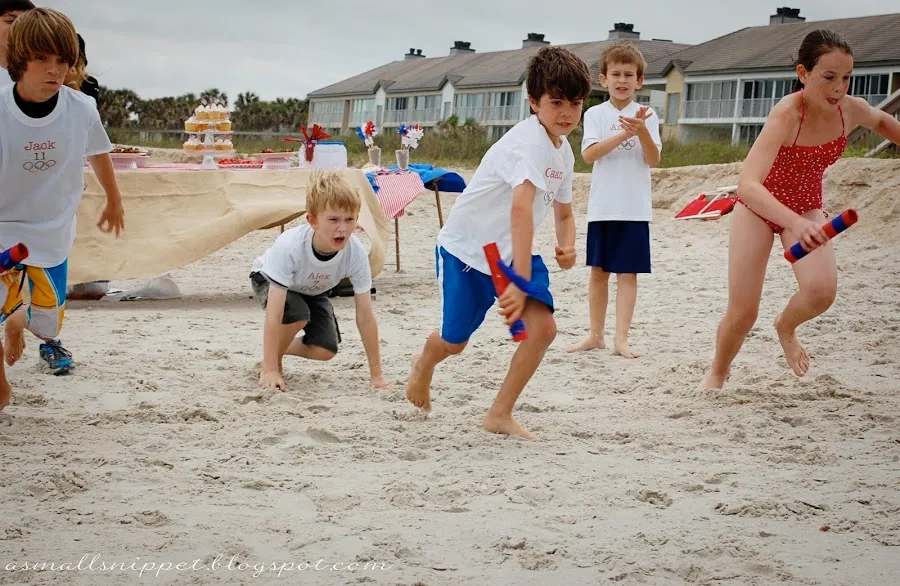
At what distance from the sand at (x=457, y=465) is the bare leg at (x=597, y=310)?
171mm

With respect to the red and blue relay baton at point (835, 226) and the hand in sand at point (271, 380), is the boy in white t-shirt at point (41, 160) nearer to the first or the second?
the hand in sand at point (271, 380)

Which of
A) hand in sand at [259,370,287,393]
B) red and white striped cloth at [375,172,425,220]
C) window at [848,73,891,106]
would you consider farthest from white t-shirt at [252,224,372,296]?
window at [848,73,891,106]

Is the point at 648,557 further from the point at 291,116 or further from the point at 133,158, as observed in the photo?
the point at 291,116

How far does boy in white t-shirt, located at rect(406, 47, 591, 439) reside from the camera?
3.72 meters

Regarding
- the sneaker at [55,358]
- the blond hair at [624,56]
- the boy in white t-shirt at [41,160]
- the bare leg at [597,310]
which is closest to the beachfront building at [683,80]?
the blond hair at [624,56]

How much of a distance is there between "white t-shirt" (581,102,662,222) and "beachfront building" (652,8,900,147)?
1079 inches

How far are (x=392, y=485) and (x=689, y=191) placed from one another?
11368mm

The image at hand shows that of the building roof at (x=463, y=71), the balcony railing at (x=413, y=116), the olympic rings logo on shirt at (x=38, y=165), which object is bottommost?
the olympic rings logo on shirt at (x=38, y=165)

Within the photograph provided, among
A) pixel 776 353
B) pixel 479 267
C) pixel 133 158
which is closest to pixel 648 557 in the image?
pixel 479 267

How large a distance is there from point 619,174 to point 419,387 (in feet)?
7.10

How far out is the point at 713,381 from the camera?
4688 millimetres

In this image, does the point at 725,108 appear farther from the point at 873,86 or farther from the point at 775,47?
the point at 873,86

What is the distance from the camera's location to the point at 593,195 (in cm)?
585

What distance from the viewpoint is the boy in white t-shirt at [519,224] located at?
12.2 ft
